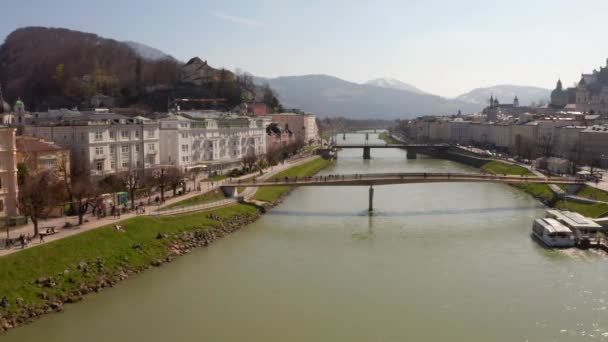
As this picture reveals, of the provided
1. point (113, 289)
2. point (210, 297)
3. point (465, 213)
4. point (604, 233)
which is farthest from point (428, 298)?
point (465, 213)

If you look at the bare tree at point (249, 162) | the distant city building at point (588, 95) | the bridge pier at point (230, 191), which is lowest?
the bridge pier at point (230, 191)

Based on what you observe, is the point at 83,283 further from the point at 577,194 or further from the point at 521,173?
the point at 521,173

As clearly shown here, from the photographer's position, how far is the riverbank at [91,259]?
12.7m

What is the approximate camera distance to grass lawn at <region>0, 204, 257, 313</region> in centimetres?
1312

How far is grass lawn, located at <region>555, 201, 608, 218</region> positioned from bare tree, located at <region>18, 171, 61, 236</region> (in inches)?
774

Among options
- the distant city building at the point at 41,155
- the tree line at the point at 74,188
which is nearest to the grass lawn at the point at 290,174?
the tree line at the point at 74,188

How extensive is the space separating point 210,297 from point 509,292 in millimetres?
7367

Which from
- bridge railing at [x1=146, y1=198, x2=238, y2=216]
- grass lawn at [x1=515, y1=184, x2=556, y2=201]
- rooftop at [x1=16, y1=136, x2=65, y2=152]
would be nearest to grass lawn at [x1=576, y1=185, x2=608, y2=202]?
grass lawn at [x1=515, y1=184, x2=556, y2=201]

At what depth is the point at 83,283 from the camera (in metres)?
14.2

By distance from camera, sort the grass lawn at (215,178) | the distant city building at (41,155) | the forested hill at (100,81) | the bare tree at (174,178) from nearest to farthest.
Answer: the distant city building at (41,155), the bare tree at (174,178), the grass lawn at (215,178), the forested hill at (100,81)

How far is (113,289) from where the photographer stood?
47.6ft

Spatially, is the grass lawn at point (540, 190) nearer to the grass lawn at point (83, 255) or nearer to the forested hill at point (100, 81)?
the grass lawn at point (83, 255)

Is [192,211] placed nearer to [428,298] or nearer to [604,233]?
[428,298]

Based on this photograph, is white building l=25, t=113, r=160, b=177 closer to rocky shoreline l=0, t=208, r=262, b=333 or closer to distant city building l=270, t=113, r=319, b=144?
rocky shoreline l=0, t=208, r=262, b=333
